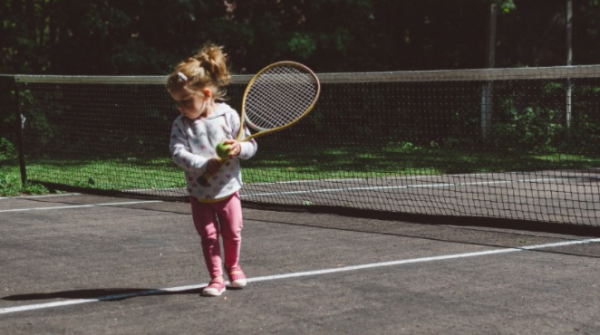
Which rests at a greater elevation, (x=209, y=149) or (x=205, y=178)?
(x=209, y=149)

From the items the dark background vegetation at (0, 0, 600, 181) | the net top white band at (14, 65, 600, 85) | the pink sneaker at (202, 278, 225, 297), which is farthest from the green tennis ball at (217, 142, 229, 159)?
the dark background vegetation at (0, 0, 600, 181)

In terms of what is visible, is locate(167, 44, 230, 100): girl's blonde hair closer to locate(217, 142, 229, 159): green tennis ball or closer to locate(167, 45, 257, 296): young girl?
locate(167, 45, 257, 296): young girl

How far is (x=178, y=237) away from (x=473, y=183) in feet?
22.9

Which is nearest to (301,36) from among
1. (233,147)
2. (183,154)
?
(183,154)

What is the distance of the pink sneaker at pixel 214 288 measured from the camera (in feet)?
19.2

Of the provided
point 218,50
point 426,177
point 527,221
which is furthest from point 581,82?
point 218,50

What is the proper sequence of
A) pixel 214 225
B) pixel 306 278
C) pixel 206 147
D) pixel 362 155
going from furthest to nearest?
pixel 362 155 → pixel 306 278 → pixel 214 225 → pixel 206 147

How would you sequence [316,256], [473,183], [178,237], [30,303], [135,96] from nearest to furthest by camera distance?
[30,303] → [316,256] → [178,237] → [473,183] → [135,96]

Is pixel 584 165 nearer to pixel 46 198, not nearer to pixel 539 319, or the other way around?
pixel 46 198

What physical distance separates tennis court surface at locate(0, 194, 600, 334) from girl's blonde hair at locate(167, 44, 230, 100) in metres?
1.34

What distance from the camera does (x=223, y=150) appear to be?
558 cm

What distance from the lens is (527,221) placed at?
896 cm

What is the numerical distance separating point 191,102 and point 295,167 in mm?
11067

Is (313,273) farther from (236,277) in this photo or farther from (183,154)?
(183,154)
